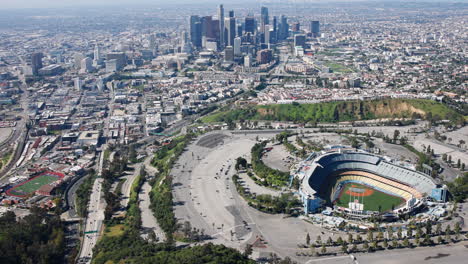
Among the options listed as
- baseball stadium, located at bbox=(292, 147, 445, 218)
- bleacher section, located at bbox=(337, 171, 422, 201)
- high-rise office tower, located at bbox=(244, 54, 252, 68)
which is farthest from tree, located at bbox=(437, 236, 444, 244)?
high-rise office tower, located at bbox=(244, 54, 252, 68)

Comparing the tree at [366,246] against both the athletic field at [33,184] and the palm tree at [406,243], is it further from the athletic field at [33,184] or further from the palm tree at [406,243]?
the athletic field at [33,184]

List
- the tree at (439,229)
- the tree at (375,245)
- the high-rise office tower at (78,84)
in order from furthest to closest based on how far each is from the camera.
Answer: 1. the high-rise office tower at (78,84)
2. the tree at (439,229)
3. the tree at (375,245)

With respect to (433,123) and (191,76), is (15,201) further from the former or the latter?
(191,76)

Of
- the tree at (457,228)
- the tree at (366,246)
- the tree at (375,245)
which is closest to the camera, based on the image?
the tree at (366,246)

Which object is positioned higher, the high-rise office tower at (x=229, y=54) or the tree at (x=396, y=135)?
the high-rise office tower at (x=229, y=54)

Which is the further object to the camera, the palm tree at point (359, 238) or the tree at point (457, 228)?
Answer: the tree at point (457, 228)

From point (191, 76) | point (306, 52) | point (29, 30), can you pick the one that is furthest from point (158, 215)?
point (29, 30)

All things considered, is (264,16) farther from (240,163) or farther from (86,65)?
(240,163)

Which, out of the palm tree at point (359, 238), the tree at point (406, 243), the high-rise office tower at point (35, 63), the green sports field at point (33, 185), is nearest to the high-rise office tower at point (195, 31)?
the high-rise office tower at point (35, 63)

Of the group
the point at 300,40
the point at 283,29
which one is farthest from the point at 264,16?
the point at 300,40
